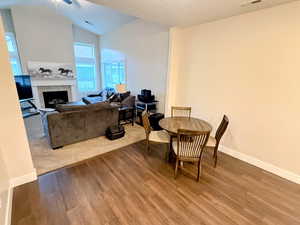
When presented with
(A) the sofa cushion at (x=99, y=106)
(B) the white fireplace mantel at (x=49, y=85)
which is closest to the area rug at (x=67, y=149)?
(A) the sofa cushion at (x=99, y=106)

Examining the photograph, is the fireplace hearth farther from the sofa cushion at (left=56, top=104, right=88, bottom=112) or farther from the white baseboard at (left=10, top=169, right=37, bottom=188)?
the white baseboard at (left=10, top=169, right=37, bottom=188)

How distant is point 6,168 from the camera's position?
197 centimetres

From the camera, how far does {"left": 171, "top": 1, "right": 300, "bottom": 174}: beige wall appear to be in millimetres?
2229

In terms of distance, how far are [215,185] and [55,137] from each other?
3007 mm

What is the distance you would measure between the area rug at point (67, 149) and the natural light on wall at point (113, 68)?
3.16 meters

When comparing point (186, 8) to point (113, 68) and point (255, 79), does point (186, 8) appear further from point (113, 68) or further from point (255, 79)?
point (113, 68)

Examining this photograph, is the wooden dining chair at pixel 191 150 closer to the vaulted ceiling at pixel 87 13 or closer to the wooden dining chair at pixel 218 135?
the wooden dining chair at pixel 218 135

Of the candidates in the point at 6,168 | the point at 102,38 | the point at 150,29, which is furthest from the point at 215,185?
the point at 102,38

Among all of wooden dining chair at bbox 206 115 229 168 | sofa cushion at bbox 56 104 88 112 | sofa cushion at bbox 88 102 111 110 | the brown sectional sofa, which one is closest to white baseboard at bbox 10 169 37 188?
the brown sectional sofa

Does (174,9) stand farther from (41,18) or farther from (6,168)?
(41,18)

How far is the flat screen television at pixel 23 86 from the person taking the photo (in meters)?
4.91

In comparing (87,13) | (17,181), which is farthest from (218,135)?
(87,13)

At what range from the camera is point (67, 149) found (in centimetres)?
310

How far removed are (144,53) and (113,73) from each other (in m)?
2.49
